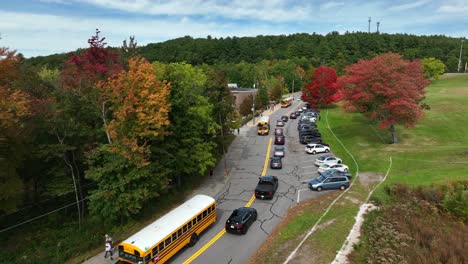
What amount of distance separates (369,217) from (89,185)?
23733 millimetres

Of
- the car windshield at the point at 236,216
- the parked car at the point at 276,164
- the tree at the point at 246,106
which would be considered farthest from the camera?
the tree at the point at 246,106

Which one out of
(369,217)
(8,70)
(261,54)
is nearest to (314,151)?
(369,217)

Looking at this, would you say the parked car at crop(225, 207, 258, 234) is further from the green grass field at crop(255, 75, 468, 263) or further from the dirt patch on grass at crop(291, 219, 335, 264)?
the dirt patch on grass at crop(291, 219, 335, 264)

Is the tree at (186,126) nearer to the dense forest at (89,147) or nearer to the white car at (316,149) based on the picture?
the dense forest at (89,147)

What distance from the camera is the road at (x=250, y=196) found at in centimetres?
2011

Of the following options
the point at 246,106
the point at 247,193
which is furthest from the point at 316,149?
the point at 246,106

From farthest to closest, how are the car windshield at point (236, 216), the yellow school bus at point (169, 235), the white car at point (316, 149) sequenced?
the white car at point (316, 149)
the car windshield at point (236, 216)
the yellow school bus at point (169, 235)

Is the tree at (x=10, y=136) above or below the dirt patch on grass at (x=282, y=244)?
above

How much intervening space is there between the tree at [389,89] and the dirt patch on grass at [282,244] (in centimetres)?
1900

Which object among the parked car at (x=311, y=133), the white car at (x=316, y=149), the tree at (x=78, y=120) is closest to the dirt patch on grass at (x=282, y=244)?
the tree at (x=78, y=120)

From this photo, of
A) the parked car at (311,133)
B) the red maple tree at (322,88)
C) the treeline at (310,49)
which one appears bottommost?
the parked car at (311,133)

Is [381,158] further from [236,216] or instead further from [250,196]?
[236,216]

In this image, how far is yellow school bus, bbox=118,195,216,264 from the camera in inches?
690

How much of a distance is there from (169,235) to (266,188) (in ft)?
38.6
